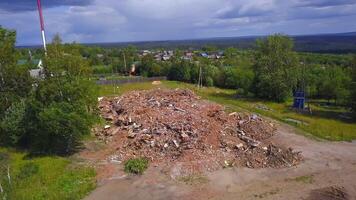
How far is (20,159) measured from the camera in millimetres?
29688

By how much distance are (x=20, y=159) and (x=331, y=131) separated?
25.7 metres

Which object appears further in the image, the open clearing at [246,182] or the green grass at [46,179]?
the green grass at [46,179]

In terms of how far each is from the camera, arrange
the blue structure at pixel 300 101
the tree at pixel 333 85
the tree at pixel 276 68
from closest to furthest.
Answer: the blue structure at pixel 300 101 < the tree at pixel 276 68 < the tree at pixel 333 85

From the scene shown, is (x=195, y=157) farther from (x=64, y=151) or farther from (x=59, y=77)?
(x=59, y=77)

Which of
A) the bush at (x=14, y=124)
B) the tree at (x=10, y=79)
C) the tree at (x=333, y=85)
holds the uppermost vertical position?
the tree at (x=10, y=79)

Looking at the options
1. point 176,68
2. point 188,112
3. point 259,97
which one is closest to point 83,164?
point 188,112

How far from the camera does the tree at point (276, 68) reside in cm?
5881

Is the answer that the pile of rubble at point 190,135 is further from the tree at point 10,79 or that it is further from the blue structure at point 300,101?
the blue structure at point 300,101

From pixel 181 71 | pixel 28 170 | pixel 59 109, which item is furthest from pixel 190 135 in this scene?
pixel 181 71

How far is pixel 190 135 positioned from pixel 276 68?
3325 centimetres

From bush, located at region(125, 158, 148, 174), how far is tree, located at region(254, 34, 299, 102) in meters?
35.5

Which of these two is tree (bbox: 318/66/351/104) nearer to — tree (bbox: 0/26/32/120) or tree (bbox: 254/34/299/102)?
tree (bbox: 254/34/299/102)

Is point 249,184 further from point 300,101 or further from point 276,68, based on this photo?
point 276,68

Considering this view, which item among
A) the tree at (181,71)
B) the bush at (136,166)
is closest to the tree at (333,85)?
the tree at (181,71)
